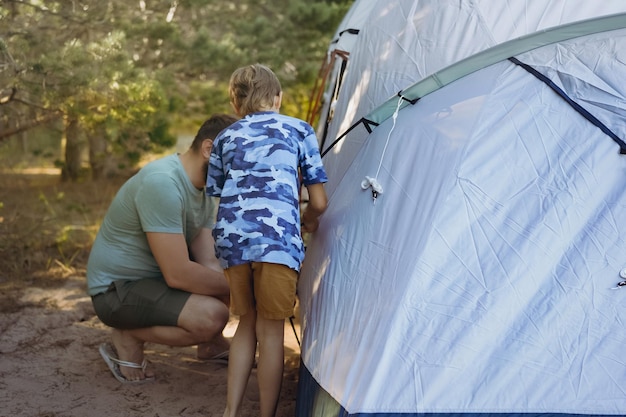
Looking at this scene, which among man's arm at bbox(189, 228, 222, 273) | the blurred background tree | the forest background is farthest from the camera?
the blurred background tree

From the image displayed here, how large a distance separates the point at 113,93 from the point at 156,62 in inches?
104

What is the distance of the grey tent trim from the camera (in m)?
3.23

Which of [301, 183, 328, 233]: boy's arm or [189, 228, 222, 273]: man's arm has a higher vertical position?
[301, 183, 328, 233]: boy's arm

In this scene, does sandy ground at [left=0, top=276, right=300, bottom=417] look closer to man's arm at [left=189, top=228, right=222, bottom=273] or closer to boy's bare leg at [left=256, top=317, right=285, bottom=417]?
boy's bare leg at [left=256, top=317, right=285, bottom=417]

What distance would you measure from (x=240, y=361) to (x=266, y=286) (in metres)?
0.41

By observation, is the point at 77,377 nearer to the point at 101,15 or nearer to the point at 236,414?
the point at 236,414

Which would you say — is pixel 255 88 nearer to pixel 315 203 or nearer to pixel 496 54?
pixel 315 203

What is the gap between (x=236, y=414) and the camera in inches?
130

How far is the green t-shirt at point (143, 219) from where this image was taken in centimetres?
376

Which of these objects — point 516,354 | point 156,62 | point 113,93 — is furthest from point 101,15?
point 516,354

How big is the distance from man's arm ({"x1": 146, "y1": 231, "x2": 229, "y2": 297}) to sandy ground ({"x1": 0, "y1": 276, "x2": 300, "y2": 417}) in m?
0.52

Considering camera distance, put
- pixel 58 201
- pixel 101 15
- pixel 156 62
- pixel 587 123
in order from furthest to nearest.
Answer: pixel 58 201 < pixel 156 62 < pixel 101 15 < pixel 587 123

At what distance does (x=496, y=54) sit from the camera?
11.0 ft

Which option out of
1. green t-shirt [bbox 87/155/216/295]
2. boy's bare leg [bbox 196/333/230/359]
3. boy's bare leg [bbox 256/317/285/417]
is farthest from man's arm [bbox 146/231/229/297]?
boy's bare leg [bbox 256/317/285/417]
